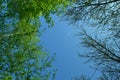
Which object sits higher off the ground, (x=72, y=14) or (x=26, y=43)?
(x=72, y=14)

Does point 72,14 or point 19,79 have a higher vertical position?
point 72,14

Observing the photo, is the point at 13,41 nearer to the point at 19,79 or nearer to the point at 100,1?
the point at 19,79

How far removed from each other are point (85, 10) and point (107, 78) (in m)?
2.49

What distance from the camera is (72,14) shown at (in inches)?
434

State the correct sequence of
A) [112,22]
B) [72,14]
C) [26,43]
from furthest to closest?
[26,43], [72,14], [112,22]

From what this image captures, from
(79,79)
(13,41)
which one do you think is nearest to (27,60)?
(13,41)

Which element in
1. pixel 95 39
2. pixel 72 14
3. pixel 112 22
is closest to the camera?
pixel 112 22

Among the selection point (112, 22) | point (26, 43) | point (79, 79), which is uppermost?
point (112, 22)

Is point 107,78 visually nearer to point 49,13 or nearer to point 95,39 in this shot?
point 95,39

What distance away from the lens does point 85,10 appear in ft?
35.7

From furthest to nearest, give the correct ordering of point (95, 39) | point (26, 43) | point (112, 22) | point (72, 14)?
point (26, 43) < point (95, 39) < point (72, 14) < point (112, 22)

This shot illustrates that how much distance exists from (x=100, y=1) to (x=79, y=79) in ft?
10.1

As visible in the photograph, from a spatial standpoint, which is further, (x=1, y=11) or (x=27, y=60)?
(x=27, y=60)

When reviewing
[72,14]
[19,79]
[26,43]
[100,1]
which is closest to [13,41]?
[26,43]
